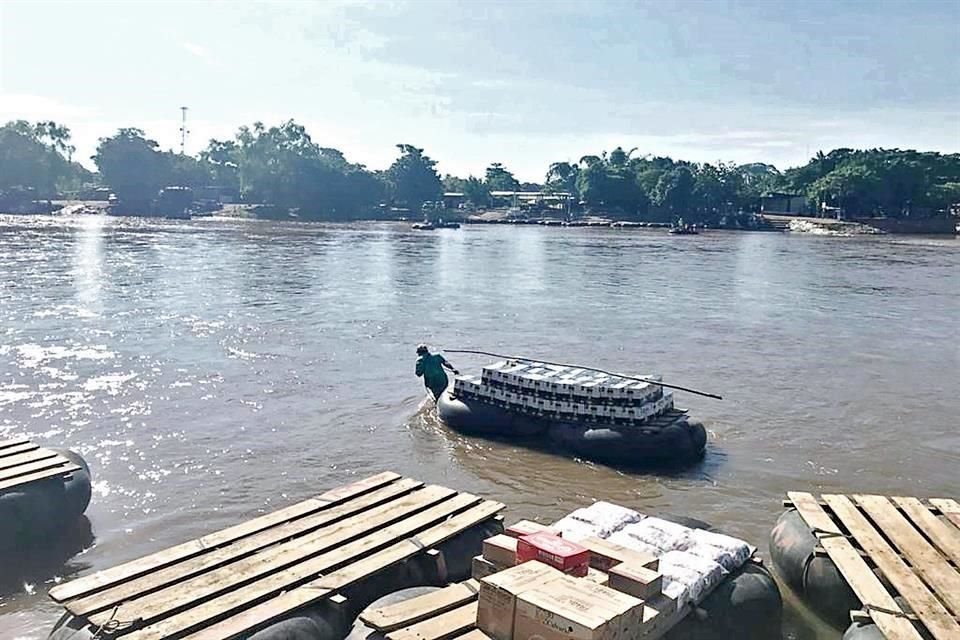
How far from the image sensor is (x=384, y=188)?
13912 centimetres

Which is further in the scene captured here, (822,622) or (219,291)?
(219,291)

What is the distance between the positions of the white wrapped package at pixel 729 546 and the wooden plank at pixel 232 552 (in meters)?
3.50

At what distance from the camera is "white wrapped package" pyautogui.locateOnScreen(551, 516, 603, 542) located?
338 inches

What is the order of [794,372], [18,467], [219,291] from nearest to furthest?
1. [18,467]
2. [794,372]
3. [219,291]

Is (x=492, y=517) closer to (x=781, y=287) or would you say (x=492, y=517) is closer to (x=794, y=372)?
(x=794, y=372)

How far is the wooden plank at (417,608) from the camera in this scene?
676 cm

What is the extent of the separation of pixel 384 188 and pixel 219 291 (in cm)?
10529

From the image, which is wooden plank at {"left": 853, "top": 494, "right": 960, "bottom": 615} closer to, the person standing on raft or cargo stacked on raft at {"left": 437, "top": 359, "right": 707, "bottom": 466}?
cargo stacked on raft at {"left": 437, "top": 359, "right": 707, "bottom": 466}

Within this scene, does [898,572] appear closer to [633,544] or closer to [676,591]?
[676,591]

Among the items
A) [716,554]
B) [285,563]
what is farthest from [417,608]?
[716,554]

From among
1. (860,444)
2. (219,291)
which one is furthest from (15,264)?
(860,444)

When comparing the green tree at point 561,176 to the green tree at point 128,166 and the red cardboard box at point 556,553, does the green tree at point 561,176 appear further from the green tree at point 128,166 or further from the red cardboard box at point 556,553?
the red cardboard box at point 556,553

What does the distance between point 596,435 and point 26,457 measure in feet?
29.0

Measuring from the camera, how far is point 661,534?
29.2 ft
